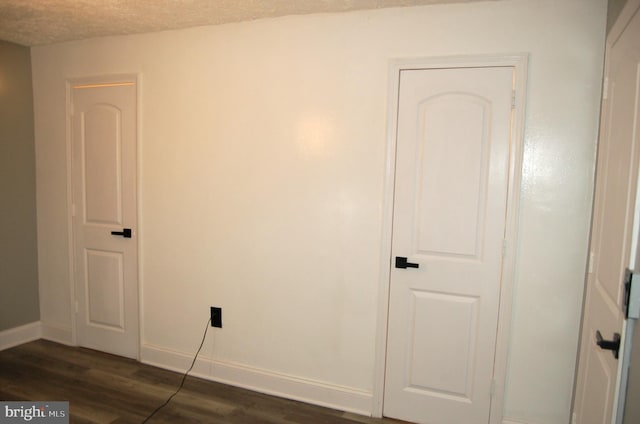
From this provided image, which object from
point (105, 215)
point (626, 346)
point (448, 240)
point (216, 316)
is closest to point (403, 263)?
point (448, 240)

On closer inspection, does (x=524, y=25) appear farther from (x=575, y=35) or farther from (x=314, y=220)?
(x=314, y=220)

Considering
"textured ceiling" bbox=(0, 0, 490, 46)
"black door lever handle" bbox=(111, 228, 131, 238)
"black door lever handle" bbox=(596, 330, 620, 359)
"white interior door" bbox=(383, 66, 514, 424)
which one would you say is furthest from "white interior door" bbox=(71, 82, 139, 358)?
"black door lever handle" bbox=(596, 330, 620, 359)

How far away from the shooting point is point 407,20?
2.27 meters

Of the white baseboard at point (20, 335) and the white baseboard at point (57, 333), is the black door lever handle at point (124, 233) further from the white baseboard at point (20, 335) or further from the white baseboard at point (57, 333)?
the white baseboard at point (20, 335)

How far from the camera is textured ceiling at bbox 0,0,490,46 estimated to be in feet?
7.54

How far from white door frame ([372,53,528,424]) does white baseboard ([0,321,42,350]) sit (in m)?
3.16

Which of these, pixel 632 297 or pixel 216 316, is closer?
pixel 632 297

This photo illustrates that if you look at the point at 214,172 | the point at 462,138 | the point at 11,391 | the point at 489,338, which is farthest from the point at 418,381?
the point at 11,391

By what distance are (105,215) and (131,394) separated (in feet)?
4.74

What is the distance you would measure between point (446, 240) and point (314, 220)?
85cm

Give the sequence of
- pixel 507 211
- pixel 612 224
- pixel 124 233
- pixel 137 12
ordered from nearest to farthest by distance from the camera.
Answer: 1. pixel 612 224
2. pixel 507 211
3. pixel 137 12
4. pixel 124 233

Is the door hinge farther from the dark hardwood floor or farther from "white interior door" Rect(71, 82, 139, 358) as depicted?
"white interior door" Rect(71, 82, 139, 358)

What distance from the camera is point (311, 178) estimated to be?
2533 millimetres

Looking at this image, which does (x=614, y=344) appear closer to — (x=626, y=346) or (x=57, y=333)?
(x=626, y=346)
